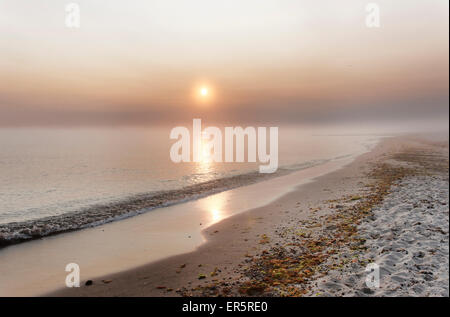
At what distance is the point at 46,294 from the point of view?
841 cm

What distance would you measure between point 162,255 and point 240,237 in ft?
11.9

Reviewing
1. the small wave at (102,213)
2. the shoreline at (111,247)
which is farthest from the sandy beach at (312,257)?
the small wave at (102,213)

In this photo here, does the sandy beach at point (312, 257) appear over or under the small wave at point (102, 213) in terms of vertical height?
over

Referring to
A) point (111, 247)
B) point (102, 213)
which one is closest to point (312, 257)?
point (111, 247)

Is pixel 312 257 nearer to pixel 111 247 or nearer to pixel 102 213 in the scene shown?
pixel 111 247

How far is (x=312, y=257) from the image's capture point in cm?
963

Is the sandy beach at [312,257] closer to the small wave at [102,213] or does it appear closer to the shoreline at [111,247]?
the shoreline at [111,247]

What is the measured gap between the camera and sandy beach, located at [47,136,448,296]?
7.65 m

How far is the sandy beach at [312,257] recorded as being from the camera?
25.1 feet

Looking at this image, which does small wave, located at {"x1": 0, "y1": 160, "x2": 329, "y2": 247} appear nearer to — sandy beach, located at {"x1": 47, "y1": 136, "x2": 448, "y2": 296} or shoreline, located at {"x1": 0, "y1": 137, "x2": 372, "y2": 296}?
shoreline, located at {"x1": 0, "y1": 137, "x2": 372, "y2": 296}
